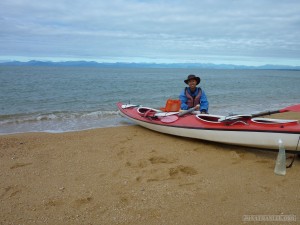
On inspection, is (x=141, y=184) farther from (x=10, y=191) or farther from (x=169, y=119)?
(x=169, y=119)

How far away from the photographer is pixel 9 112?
11.4 metres

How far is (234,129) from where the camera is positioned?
5.54 metres

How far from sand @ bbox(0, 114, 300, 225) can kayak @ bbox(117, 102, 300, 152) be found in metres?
0.29

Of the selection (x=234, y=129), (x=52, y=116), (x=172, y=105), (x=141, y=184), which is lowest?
(x=52, y=116)

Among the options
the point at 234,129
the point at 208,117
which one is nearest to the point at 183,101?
the point at 208,117

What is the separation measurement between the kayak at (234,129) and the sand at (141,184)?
0.96 ft

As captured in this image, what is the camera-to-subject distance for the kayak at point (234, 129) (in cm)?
491

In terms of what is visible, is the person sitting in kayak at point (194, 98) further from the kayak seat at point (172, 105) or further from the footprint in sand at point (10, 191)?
the footprint in sand at point (10, 191)

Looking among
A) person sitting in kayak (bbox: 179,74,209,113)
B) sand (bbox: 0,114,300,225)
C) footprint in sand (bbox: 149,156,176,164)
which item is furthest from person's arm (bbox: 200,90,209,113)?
footprint in sand (bbox: 149,156,176,164)

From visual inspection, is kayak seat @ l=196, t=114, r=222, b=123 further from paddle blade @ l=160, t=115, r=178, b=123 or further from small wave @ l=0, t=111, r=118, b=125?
small wave @ l=0, t=111, r=118, b=125

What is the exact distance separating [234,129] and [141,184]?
2447 mm

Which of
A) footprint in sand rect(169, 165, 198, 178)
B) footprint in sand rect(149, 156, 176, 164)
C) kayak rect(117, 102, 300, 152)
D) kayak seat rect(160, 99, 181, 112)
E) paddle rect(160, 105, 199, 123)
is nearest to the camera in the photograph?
footprint in sand rect(169, 165, 198, 178)

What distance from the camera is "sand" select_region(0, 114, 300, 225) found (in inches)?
133

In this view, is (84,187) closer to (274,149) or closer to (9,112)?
(274,149)
